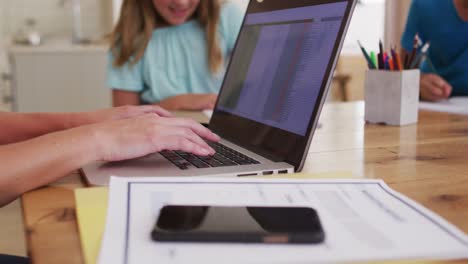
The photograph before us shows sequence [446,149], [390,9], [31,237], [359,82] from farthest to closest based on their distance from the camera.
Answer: [359,82] → [390,9] → [446,149] → [31,237]

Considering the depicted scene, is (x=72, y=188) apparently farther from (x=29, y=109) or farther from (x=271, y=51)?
(x=29, y=109)

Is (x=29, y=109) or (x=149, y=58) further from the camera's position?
(x=29, y=109)

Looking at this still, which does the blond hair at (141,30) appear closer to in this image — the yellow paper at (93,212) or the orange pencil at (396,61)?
the orange pencil at (396,61)

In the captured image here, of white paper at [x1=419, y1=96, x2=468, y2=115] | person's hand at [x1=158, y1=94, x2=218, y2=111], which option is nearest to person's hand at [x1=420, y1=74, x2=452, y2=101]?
white paper at [x1=419, y1=96, x2=468, y2=115]

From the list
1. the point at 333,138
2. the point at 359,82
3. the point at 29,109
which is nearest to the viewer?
the point at 333,138

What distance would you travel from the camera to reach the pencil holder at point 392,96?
1019 millimetres

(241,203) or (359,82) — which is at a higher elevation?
(241,203)

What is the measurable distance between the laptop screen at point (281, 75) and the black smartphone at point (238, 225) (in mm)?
242

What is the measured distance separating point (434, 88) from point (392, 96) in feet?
1.05

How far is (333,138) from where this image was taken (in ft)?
3.01

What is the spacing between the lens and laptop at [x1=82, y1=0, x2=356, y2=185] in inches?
26.6

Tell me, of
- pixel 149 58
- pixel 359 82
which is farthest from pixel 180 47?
pixel 359 82

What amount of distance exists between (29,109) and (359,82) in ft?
5.88

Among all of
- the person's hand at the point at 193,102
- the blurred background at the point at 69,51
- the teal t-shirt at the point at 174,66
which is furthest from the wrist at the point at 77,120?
the blurred background at the point at 69,51
